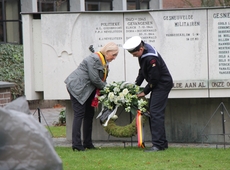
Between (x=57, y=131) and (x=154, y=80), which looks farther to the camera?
(x=57, y=131)

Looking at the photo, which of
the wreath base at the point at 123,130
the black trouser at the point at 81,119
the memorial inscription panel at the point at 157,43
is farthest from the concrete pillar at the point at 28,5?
the wreath base at the point at 123,130

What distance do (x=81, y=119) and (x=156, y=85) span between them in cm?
124

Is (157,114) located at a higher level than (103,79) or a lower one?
lower

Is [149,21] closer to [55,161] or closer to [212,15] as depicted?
[212,15]

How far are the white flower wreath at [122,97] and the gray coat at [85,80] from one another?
173 millimetres

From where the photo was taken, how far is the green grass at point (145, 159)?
7.90 m

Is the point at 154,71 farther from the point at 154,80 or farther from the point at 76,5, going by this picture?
the point at 76,5

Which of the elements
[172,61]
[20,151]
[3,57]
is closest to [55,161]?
[20,151]

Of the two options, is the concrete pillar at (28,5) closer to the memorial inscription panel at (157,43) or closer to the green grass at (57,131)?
the green grass at (57,131)

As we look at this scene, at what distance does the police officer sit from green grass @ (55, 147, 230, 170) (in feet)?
1.00

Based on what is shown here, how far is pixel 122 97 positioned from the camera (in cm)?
942

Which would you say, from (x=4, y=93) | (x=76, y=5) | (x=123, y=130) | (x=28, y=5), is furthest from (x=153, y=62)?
(x=76, y=5)

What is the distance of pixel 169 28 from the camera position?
1009cm

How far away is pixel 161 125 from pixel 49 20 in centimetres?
259
